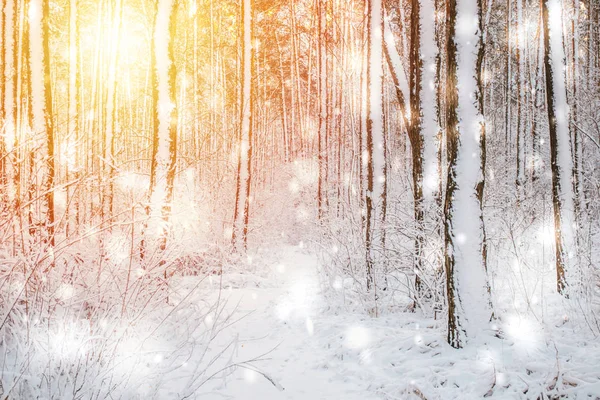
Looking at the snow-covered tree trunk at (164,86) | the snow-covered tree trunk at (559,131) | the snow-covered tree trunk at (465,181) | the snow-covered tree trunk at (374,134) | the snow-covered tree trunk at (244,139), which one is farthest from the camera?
the snow-covered tree trunk at (244,139)

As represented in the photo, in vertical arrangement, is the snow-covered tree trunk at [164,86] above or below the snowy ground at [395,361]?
above

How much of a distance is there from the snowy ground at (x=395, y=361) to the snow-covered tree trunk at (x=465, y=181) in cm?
26

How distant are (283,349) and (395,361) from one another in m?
1.37

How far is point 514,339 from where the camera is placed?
3.34 m

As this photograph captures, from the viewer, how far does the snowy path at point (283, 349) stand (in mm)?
3385

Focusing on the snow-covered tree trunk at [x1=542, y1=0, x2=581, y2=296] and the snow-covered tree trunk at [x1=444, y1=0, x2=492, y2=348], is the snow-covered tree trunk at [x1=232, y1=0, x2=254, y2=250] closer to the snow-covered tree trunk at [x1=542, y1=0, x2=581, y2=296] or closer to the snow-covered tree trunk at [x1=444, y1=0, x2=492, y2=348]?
the snow-covered tree trunk at [x1=542, y1=0, x2=581, y2=296]

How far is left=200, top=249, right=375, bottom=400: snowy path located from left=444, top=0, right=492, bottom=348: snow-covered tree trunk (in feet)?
3.65

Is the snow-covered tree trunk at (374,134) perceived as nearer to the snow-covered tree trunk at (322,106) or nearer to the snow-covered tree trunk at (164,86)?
the snow-covered tree trunk at (164,86)

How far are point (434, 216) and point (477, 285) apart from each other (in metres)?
1.42

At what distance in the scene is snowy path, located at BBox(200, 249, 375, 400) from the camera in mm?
3385

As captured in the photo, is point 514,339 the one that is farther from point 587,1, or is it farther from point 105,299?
point 587,1

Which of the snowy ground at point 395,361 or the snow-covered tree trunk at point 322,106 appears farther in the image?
the snow-covered tree trunk at point 322,106

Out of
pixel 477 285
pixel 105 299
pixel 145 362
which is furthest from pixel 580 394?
pixel 105 299

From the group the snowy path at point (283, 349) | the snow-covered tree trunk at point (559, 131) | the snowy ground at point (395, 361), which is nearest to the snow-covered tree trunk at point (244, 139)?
the snowy path at point (283, 349)
